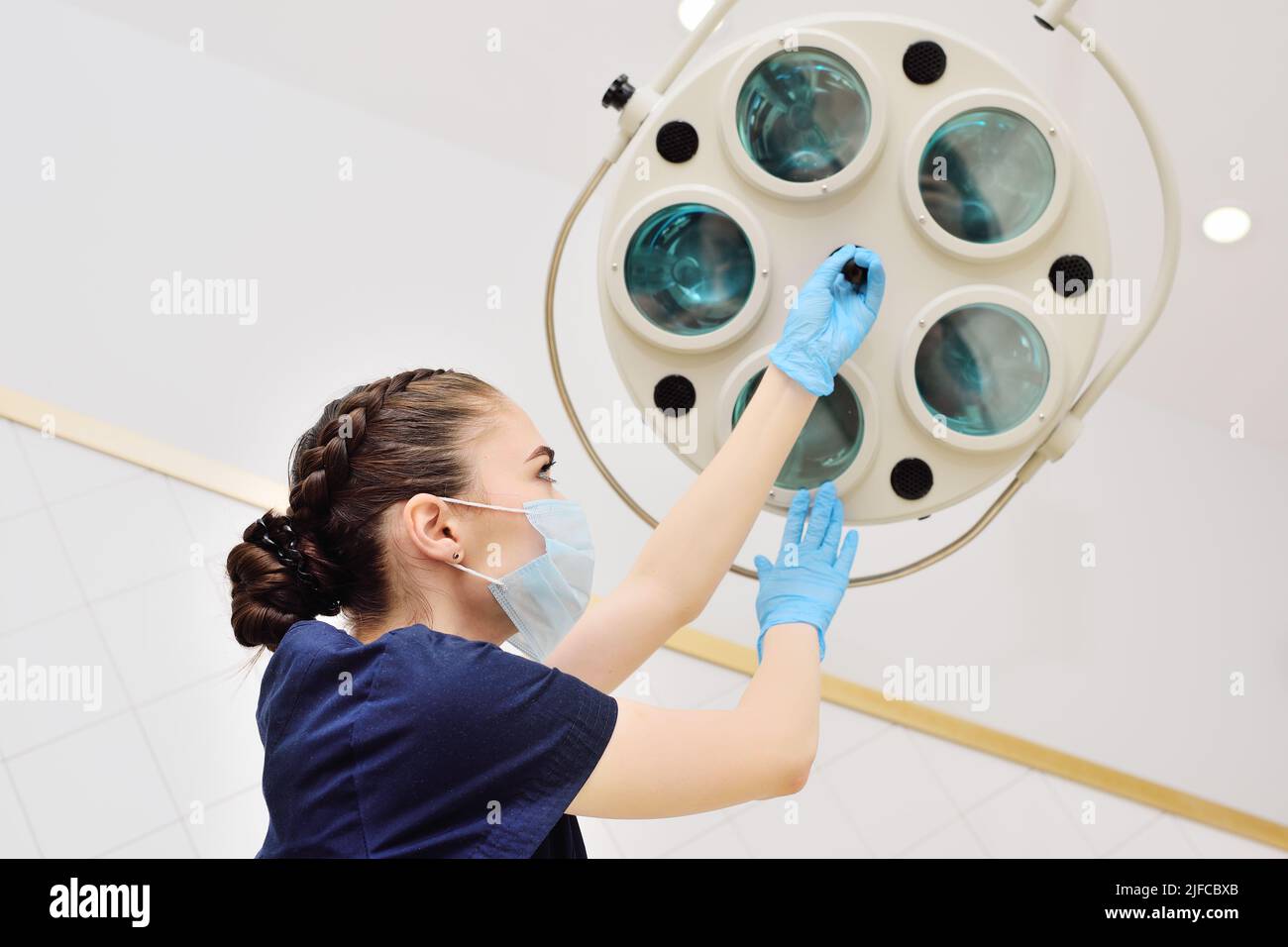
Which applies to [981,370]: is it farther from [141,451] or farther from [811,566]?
[141,451]

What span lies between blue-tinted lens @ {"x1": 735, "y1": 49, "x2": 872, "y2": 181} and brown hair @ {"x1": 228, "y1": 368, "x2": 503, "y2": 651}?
523 millimetres

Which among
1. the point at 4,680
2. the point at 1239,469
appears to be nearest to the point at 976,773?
the point at 1239,469

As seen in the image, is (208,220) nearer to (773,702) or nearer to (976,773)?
(773,702)

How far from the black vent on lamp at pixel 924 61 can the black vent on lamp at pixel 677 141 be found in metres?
0.29

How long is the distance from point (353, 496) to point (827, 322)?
64 cm

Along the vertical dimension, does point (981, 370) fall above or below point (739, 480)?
above

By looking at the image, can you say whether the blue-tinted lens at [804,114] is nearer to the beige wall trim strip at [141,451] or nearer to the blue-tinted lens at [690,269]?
the blue-tinted lens at [690,269]

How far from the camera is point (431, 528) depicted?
51.6 inches

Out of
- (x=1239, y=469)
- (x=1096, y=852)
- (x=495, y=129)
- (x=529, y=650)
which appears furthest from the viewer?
(x=495, y=129)

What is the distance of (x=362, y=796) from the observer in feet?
3.60

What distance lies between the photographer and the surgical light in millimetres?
1404

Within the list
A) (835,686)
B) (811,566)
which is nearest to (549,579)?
(811,566)

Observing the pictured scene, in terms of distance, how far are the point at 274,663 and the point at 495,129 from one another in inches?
68.1

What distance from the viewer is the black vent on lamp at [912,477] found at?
151 cm
